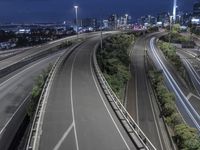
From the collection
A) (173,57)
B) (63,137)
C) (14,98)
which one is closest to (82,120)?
(63,137)

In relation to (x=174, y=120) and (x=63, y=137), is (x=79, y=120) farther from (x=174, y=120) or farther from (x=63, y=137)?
(x=174, y=120)

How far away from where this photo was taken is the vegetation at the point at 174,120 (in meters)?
38.7

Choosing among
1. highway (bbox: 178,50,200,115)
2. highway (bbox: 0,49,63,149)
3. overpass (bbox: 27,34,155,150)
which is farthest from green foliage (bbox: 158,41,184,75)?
overpass (bbox: 27,34,155,150)

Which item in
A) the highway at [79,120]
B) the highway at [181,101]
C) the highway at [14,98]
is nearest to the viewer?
the highway at [79,120]

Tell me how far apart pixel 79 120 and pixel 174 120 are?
2044 cm

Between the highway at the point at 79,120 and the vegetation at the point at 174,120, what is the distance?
7.83 m

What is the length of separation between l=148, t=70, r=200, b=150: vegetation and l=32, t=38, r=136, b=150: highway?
7.83 meters

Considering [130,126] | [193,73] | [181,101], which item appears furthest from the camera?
[193,73]

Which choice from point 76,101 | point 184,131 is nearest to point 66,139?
point 76,101

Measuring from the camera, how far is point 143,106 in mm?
63031

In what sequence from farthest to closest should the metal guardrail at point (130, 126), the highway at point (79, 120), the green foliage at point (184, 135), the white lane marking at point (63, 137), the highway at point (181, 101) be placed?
the highway at point (181, 101)
the green foliage at point (184, 135)
the highway at point (79, 120)
the white lane marking at point (63, 137)
the metal guardrail at point (130, 126)

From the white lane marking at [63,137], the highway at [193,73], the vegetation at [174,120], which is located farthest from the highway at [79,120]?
the highway at [193,73]

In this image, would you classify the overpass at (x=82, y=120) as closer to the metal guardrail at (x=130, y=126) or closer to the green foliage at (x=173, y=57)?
the metal guardrail at (x=130, y=126)

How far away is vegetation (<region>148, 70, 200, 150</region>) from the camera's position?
1524 inches
